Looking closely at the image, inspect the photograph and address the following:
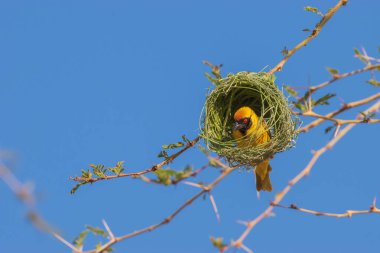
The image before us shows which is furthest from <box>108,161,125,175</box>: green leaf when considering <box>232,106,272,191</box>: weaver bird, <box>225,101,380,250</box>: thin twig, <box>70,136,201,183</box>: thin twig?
<box>225,101,380,250</box>: thin twig

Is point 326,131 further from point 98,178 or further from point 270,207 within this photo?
point 98,178

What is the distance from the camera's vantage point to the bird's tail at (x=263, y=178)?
4.58 m

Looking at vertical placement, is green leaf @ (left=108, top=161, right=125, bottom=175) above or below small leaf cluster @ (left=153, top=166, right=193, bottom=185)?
above

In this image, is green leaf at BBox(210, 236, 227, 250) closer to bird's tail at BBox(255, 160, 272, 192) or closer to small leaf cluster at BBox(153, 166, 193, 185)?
small leaf cluster at BBox(153, 166, 193, 185)

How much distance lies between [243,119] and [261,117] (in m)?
0.16

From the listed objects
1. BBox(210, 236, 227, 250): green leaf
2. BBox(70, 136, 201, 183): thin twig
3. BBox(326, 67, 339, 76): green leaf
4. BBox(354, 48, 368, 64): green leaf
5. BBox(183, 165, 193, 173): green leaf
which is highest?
BBox(70, 136, 201, 183): thin twig

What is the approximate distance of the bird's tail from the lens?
458cm

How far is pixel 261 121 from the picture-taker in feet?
13.3

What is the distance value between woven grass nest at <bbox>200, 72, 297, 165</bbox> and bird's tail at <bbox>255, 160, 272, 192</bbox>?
1.63 ft

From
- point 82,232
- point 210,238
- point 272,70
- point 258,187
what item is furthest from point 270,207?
point 258,187

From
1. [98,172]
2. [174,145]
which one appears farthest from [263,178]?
[98,172]

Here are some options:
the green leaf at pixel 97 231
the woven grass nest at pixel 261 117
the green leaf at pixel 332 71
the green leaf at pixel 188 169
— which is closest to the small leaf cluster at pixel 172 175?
the green leaf at pixel 188 169

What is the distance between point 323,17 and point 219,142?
101 centimetres

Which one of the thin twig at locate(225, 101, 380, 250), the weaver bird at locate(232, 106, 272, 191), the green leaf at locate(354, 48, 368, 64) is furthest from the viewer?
the weaver bird at locate(232, 106, 272, 191)
